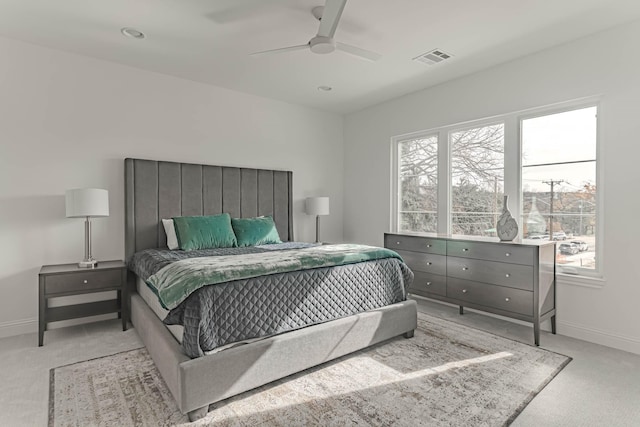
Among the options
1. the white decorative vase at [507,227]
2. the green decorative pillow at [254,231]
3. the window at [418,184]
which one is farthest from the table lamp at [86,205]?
the white decorative vase at [507,227]

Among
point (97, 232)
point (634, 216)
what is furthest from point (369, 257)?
point (97, 232)

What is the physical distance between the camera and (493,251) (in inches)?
130

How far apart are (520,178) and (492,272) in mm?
1079

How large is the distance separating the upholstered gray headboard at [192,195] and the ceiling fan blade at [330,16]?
2311 mm

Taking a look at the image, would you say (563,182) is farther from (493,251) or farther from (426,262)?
(426,262)

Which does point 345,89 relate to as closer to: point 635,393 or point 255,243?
point 255,243

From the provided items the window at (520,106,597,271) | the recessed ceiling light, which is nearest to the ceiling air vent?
the window at (520,106,597,271)

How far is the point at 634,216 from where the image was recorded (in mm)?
2912

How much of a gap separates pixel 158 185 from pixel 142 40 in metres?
1.45

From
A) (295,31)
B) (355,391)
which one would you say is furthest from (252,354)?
(295,31)

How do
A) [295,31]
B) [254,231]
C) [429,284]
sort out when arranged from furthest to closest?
[254,231]
[429,284]
[295,31]

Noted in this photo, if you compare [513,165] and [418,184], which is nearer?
[513,165]

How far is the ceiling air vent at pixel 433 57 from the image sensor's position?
11.4 ft

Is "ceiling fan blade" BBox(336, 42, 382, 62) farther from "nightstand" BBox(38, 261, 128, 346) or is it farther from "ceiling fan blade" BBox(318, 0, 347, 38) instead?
"nightstand" BBox(38, 261, 128, 346)
